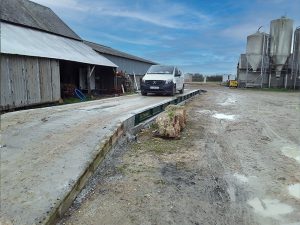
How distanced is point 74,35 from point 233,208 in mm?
21461

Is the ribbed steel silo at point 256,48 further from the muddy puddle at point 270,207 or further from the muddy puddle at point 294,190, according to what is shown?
the muddy puddle at point 270,207

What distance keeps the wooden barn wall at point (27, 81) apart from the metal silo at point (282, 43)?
30.9 meters

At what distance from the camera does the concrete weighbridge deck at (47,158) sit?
3.86 m

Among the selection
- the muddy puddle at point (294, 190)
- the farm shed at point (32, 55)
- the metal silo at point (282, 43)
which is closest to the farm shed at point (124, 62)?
the farm shed at point (32, 55)

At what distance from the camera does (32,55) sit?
43.0ft

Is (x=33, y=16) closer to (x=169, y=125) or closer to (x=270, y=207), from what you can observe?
(x=169, y=125)

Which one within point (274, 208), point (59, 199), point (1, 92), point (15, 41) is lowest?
point (274, 208)

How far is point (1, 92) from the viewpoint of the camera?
11.6m

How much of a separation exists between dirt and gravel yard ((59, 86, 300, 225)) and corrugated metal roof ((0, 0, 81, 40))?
1187 centimetres

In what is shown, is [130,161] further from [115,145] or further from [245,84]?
[245,84]

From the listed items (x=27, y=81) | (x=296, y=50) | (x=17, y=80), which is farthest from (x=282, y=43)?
(x=17, y=80)

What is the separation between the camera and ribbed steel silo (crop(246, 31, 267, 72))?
39375mm

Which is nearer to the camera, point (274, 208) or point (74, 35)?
point (274, 208)

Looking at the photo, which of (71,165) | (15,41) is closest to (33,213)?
(71,165)
